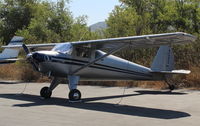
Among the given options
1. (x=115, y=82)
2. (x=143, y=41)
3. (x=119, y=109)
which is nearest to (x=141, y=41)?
(x=143, y=41)

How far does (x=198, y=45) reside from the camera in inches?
771

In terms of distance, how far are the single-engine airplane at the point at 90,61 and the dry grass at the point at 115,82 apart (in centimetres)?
299

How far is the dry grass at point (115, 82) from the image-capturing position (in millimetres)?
17422

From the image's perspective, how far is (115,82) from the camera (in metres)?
19.3

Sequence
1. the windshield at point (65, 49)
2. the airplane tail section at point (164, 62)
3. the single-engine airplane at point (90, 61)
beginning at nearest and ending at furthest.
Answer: the single-engine airplane at point (90, 61)
the windshield at point (65, 49)
the airplane tail section at point (164, 62)

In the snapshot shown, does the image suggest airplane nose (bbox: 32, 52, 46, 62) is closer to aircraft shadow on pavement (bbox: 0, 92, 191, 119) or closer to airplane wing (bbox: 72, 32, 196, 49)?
airplane wing (bbox: 72, 32, 196, 49)

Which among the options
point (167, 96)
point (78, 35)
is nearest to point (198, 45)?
point (167, 96)

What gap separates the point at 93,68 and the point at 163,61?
341 centimetres

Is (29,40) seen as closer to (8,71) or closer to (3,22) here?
(8,71)

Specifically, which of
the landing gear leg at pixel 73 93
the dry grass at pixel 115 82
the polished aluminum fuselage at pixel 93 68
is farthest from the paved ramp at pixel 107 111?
the dry grass at pixel 115 82

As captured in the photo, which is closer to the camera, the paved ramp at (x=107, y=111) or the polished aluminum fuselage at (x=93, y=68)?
the paved ramp at (x=107, y=111)

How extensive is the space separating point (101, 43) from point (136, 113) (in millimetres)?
3914

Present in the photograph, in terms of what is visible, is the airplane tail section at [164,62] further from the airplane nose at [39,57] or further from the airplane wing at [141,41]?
the airplane nose at [39,57]

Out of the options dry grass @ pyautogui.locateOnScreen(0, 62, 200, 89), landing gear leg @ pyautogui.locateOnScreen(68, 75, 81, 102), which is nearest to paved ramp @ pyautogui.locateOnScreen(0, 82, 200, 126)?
landing gear leg @ pyautogui.locateOnScreen(68, 75, 81, 102)
